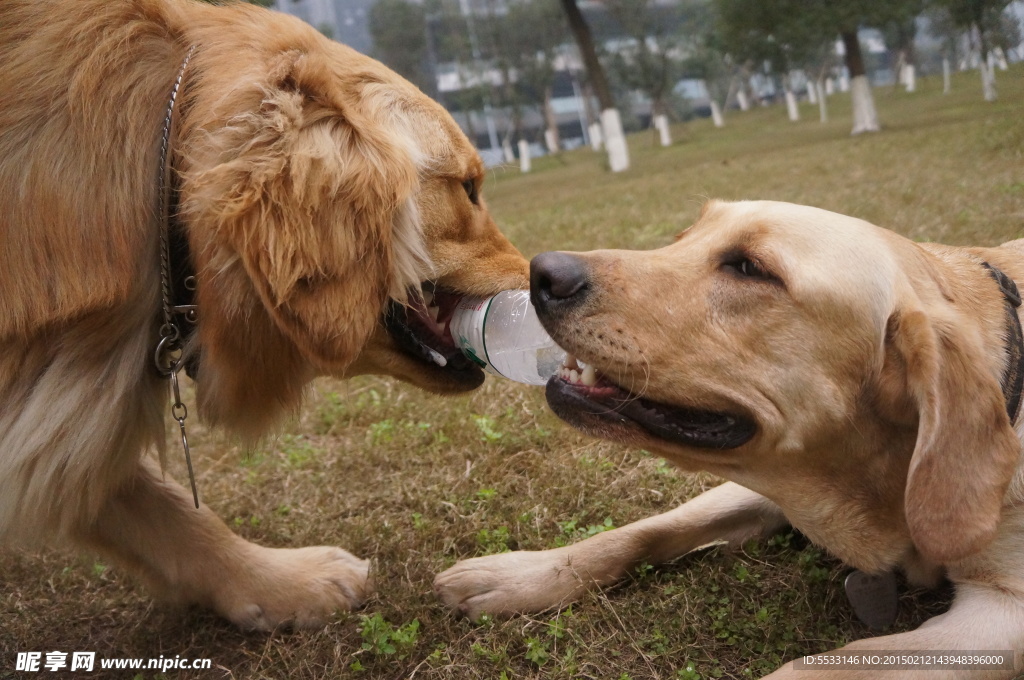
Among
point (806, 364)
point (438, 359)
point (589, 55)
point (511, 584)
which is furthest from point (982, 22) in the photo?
point (511, 584)

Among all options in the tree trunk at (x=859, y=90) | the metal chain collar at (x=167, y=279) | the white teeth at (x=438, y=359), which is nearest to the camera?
the metal chain collar at (x=167, y=279)

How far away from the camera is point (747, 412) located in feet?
7.04

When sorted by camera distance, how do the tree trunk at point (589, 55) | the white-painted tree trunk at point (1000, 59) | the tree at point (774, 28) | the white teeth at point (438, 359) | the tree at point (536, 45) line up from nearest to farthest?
the white teeth at point (438, 359), the white-painted tree trunk at point (1000, 59), the tree at point (774, 28), the tree trunk at point (589, 55), the tree at point (536, 45)

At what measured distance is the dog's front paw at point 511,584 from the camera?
2.42 meters

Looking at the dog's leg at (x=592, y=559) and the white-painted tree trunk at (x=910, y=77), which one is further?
the white-painted tree trunk at (x=910, y=77)

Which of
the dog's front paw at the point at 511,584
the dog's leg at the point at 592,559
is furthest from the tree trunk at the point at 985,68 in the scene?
the dog's front paw at the point at 511,584

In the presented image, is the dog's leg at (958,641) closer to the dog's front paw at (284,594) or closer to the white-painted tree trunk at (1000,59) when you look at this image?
the dog's front paw at (284,594)

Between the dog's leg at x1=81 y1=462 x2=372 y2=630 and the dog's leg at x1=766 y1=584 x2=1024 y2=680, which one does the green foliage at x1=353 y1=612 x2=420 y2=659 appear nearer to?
the dog's leg at x1=81 y1=462 x2=372 y2=630

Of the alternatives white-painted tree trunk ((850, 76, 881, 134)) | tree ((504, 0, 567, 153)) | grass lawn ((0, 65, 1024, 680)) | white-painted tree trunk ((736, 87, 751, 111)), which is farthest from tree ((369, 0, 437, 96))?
grass lawn ((0, 65, 1024, 680))

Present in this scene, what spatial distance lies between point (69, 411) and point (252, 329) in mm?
500

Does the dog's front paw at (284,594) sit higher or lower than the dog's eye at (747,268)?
lower

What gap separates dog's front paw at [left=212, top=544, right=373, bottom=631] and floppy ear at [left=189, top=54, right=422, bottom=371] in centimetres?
88

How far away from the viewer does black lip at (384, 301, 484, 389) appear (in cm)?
254

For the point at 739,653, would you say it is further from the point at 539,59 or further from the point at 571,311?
the point at 539,59
